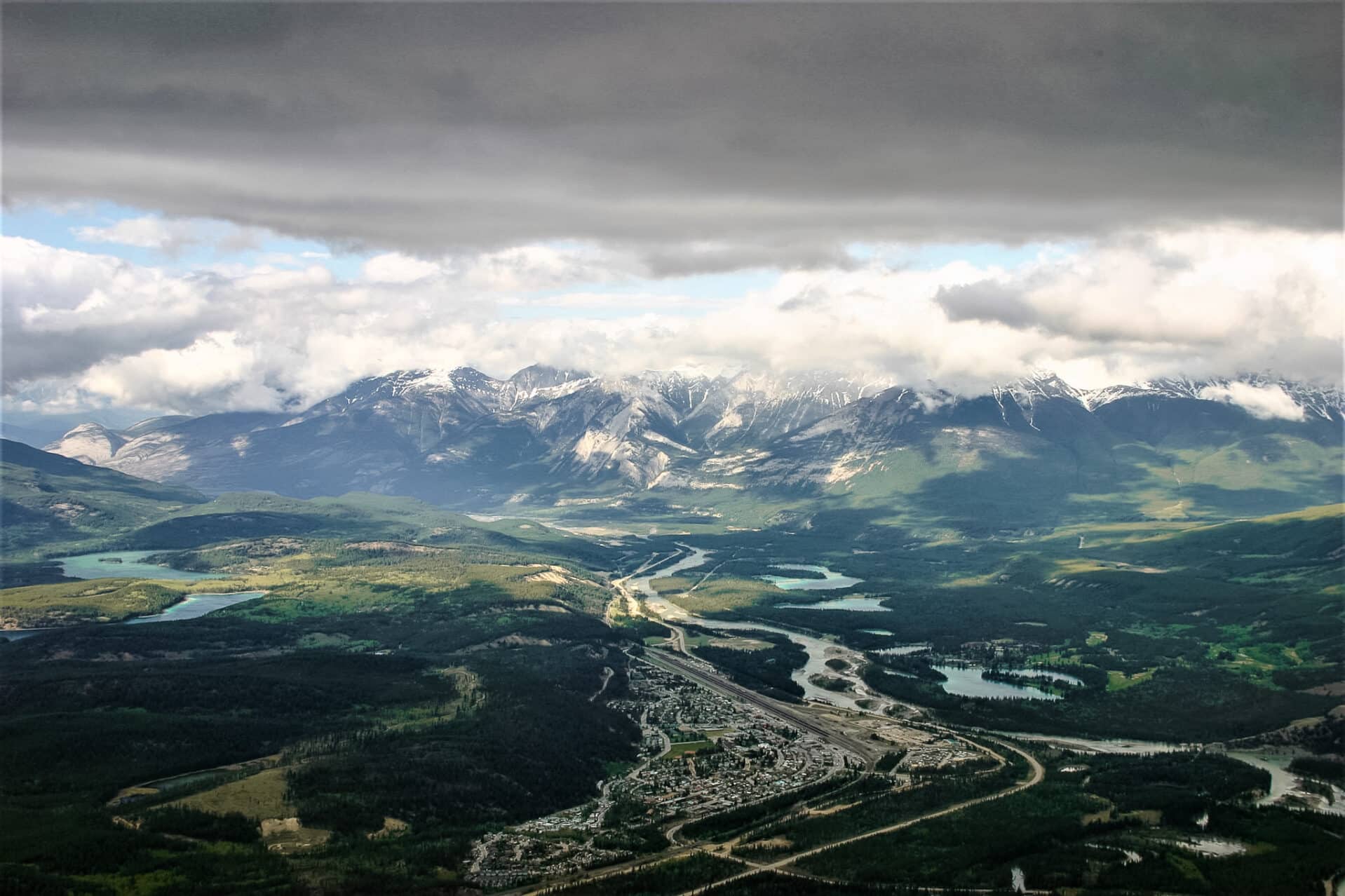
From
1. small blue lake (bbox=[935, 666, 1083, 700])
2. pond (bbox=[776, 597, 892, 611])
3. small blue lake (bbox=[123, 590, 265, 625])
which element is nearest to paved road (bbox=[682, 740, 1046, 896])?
small blue lake (bbox=[935, 666, 1083, 700])

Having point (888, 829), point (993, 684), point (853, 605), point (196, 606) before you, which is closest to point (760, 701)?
point (993, 684)

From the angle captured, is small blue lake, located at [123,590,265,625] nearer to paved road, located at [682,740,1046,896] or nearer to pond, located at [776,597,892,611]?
pond, located at [776,597,892,611]

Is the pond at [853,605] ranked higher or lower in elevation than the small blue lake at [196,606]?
lower

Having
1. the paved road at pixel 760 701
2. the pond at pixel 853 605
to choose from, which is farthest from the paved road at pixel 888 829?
the pond at pixel 853 605

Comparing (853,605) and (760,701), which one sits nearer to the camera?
(760,701)

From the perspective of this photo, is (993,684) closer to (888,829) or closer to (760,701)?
(760,701)

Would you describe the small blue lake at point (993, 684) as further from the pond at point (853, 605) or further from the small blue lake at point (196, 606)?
the small blue lake at point (196, 606)

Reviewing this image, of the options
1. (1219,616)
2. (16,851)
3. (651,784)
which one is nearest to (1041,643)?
(1219,616)

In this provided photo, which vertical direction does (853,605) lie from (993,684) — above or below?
below

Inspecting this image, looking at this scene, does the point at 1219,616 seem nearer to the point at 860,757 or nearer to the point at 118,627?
the point at 860,757

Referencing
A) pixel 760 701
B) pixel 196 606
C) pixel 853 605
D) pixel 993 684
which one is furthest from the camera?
pixel 853 605

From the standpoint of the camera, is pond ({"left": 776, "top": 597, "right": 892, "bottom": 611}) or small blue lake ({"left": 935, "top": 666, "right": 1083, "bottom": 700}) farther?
pond ({"left": 776, "top": 597, "right": 892, "bottom": 611})
